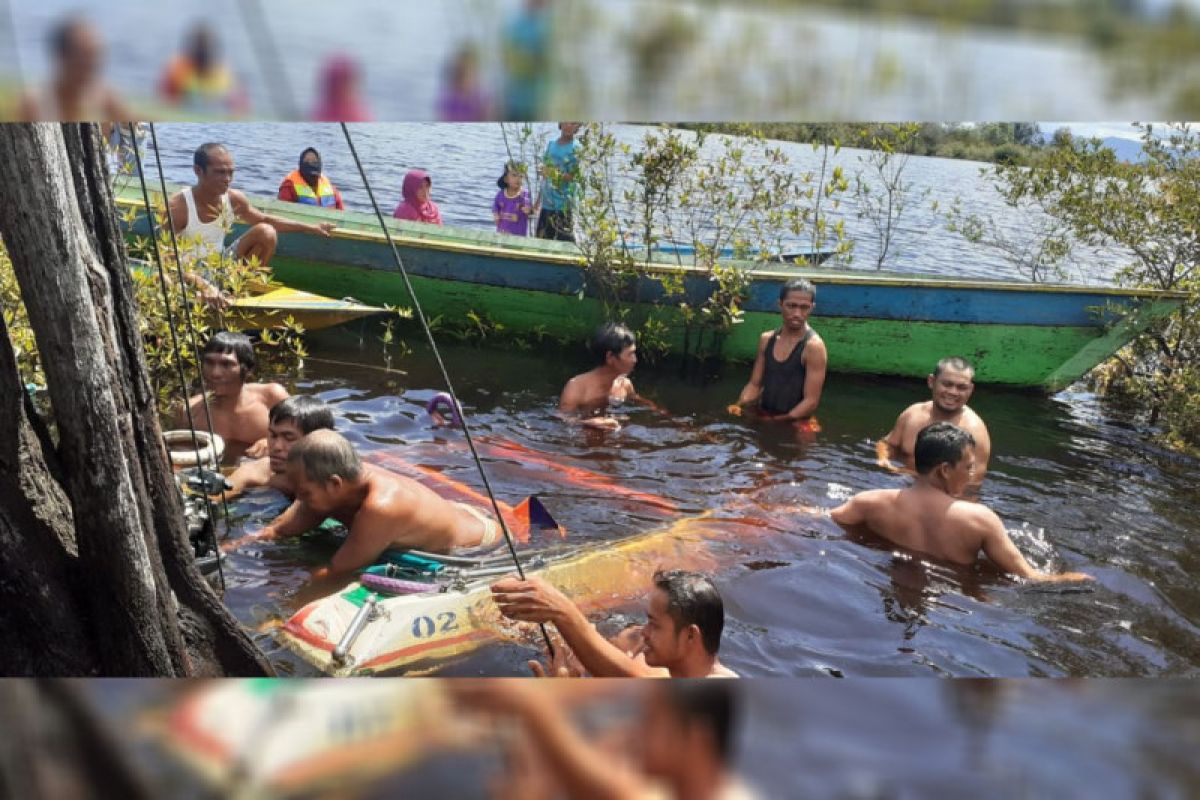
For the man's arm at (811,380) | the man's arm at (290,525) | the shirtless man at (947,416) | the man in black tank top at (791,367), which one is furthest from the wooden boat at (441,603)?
the man in black tank top at (791,367)

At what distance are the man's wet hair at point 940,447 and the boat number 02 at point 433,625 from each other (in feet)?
8.95

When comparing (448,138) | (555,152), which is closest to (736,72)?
(555,152)

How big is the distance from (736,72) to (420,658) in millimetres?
4000

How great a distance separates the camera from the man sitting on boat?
3244 millimetres

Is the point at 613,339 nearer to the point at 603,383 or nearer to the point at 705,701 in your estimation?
the point at 603,383

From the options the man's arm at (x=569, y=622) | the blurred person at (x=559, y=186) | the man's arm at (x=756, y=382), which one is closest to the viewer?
the man's arm at (x=569, y=622)

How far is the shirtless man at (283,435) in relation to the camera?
228 inches

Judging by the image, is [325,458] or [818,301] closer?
[325,458]

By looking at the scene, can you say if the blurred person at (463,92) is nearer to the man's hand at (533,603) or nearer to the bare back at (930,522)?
the man's hand at (533,603)

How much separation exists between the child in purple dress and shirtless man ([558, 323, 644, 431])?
441cm

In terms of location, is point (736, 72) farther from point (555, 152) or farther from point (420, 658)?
point (555, 152)

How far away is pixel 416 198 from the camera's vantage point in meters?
12.2

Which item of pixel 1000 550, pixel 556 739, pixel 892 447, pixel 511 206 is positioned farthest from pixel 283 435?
pixel 511 206

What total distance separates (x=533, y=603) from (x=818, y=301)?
6980mm
